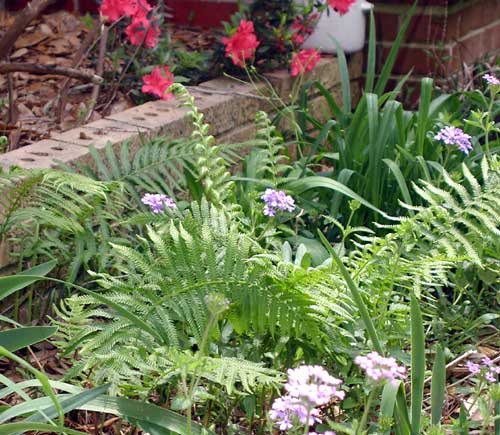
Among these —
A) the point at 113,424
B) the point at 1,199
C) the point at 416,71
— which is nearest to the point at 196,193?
the point at 1,199

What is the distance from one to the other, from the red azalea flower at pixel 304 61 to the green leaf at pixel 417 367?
196 cm

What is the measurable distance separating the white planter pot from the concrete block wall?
89 mm

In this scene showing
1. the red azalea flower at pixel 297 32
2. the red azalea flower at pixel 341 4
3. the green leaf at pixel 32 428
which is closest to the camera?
the green leaf at pixel 32 428

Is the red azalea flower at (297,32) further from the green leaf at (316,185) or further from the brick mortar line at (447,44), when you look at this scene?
the green leaf at (316,185)

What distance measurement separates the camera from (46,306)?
2.67 meters

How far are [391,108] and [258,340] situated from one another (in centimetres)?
127

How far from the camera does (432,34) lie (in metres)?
4.41

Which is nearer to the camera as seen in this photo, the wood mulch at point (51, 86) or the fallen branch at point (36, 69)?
the fallen branch at point (36, 69)

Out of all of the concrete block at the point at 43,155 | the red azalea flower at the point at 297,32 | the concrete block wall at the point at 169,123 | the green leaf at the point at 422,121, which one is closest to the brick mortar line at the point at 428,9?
the concrete block wall at the point at 169,123

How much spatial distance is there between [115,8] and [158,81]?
33 centimetres

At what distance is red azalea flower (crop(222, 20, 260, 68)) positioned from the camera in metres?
3.68

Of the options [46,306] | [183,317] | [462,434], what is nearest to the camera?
[462,434]

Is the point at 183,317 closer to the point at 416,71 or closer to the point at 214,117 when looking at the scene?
the point at 214,117

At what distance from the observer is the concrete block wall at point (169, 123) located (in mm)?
2998
